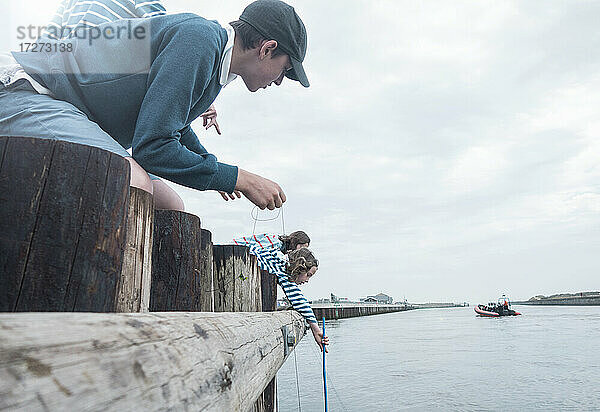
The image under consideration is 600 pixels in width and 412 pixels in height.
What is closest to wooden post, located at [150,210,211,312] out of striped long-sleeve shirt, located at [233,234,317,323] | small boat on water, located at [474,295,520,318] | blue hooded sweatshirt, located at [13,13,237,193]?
blue hooded sweatshirt, located at [13,13,237,193]

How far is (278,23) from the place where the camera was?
234cm

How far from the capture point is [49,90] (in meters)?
1.98

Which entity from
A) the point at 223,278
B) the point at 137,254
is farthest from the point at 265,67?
the point at 223,278

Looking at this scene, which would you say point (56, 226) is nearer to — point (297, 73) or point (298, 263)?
point (297, 73)

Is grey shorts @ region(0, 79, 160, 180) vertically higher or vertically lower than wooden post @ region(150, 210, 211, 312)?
higher

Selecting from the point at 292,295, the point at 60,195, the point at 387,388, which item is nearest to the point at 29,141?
the point at 60,195

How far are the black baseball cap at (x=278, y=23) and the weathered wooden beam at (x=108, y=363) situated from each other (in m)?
1.39

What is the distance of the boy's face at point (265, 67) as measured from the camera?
237 centimetres

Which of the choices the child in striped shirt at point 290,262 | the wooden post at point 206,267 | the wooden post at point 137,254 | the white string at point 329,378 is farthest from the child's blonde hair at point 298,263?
the wooden post at point 137,254

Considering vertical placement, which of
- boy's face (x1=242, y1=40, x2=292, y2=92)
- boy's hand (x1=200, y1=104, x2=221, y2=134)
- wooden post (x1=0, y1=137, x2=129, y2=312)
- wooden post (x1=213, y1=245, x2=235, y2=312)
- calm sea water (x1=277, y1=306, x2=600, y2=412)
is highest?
boy's hand (x1=200, y1=104, x2=221, y2=134)

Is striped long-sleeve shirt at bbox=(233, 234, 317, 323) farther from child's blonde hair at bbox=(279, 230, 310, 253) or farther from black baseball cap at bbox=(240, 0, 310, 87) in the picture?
black baseball cap at bbox=(240, 0, 310, 87)

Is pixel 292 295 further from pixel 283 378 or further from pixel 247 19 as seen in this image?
pixel 283 378

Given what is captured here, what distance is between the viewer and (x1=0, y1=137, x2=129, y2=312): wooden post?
1214mm

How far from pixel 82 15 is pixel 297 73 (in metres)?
0.96
